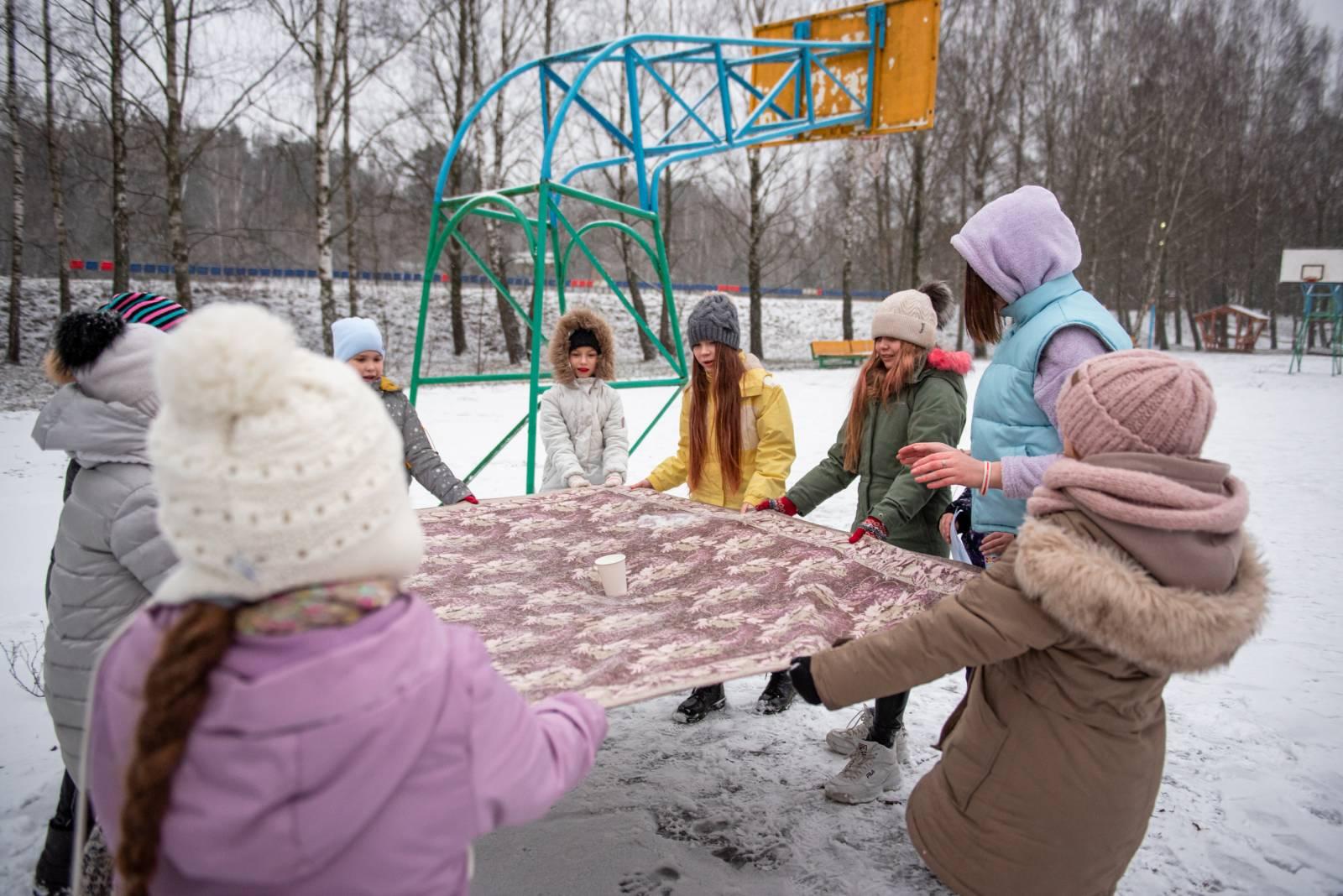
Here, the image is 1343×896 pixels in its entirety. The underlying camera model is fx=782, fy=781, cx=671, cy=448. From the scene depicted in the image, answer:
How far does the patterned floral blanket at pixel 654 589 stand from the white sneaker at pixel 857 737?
0.69 metres

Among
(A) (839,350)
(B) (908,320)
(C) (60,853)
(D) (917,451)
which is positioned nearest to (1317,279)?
(A) (839,350)

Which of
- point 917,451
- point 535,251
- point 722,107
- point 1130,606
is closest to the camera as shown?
point 1130,606

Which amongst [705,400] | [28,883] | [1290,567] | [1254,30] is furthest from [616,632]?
[1254,30]

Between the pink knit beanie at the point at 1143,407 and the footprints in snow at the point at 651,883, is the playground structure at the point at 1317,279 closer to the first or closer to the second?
the pink knit beanie at the point at 1143,407

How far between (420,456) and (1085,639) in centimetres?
256

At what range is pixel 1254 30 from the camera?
21516 mm

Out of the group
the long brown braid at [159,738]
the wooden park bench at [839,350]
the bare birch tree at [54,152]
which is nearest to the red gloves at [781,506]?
the long brown braid at [159,738]

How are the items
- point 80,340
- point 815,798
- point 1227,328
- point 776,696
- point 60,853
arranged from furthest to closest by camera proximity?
point 1227,328 → point 776,696 → point 815,798 → point 60,853 → point 80,340

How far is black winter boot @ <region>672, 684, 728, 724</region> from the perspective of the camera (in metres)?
2.81

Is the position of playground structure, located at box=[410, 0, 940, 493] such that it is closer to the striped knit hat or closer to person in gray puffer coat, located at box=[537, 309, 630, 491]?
person in gray puffer coat, located at box=[537, 309, 630, 491]

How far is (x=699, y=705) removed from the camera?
284 centimetres

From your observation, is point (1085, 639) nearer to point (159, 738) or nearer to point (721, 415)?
point (159, 738)

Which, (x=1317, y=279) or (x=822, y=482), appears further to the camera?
(x=1317, y=279)

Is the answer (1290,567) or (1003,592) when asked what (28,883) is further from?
(1290,567)
